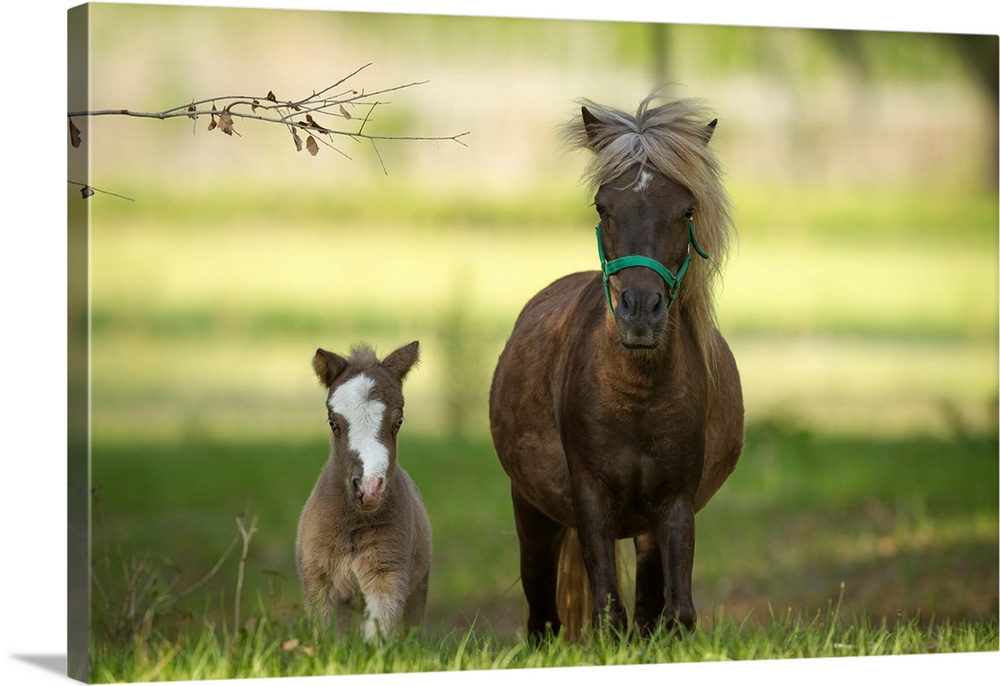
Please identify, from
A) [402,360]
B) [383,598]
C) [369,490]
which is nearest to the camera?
[369,490]

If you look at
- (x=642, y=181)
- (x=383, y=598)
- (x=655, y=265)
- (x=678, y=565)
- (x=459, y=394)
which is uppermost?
(x=642, y=181)

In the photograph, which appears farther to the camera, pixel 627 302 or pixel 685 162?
pixel 685 162

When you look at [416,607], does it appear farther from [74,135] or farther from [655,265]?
[74,135]

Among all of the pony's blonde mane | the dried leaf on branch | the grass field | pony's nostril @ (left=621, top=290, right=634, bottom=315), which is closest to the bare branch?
the dried leaf on branch

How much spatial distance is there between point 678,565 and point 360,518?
1.42 m

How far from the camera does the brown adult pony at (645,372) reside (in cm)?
601

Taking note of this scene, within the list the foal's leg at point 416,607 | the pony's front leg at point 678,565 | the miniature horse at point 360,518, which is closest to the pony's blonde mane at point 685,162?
the pony's front leg at point 678,565

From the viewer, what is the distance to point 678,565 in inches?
246

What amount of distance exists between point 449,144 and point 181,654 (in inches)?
111

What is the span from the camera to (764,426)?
816 cm

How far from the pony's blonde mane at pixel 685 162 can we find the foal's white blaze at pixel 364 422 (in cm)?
133

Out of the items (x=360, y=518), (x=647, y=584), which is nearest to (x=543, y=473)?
(x=647, y=584)

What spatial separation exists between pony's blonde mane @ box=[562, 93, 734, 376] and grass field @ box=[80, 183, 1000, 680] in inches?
51.4

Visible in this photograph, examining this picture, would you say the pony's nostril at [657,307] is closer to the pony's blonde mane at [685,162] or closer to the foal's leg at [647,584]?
the pony's blonde mane at [685,162]
